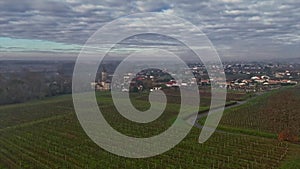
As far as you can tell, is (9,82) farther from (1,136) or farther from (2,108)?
(1,136)

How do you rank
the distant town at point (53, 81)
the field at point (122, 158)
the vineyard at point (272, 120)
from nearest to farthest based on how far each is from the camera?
1. the field at point (122, 158)
2. the vineyard at point (272, 120)
3. the distant town at point (53, 81)

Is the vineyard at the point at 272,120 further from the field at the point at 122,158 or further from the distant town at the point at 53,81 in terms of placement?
the distant town at the point at 53,81

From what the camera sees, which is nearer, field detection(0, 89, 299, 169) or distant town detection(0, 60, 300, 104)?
field detection(0, 89, 299, 169)

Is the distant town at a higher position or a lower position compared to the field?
higher

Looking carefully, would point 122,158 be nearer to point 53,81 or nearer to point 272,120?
Answer: point 272,120

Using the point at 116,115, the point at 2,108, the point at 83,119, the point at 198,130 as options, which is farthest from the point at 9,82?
the point at 198,130

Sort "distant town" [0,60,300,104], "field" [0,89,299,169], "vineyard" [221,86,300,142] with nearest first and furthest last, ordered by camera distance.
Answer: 1. "field" [0,89,299,169]
2. "vineyard" [221,86,300,142]
3. "distant town" [0,60,300,104]

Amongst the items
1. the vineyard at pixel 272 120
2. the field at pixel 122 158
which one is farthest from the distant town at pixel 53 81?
the field at pixel 122 158

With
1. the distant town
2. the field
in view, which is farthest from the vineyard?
the distant town

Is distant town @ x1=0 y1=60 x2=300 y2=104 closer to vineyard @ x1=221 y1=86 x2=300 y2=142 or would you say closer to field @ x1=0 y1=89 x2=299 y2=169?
vineyard @ x1=221 y1=86 x2=300 y2=142
